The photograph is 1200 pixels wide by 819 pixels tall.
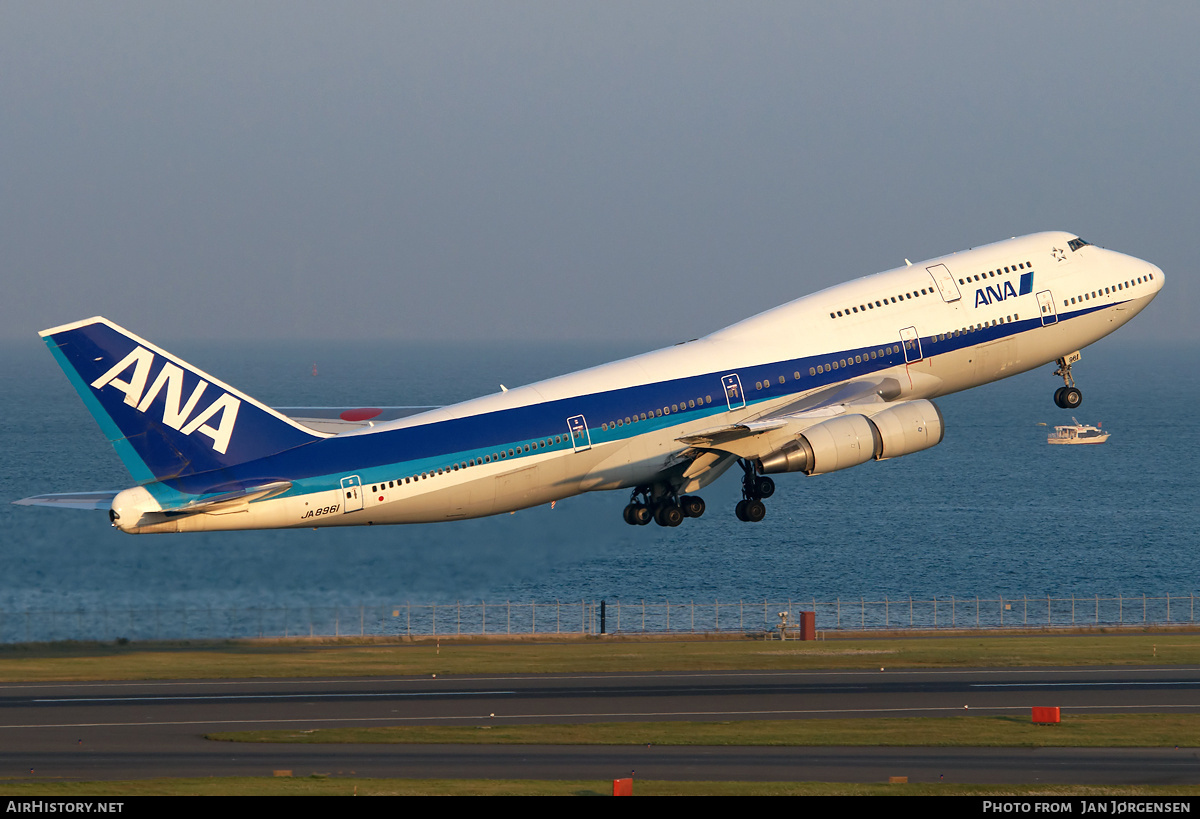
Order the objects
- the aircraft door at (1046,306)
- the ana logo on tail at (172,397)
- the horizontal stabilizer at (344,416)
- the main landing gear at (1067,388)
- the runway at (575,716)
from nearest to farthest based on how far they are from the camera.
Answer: the ana logo on tail at (172,397), the runway at (575,716), the aircraft door at (1046,306), the horizontal stabilizer at (344,416), the main landing gear at (1067,388)

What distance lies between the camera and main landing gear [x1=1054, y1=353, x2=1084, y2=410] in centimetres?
5772

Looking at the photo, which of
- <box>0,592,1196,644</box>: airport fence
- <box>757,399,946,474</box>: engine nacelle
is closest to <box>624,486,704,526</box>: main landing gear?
<box>757,399,946,474</box>: engine nacelle

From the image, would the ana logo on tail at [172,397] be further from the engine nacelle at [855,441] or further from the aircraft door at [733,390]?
the engine nacelle at [855,441]

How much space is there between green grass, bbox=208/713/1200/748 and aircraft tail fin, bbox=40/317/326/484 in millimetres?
10458

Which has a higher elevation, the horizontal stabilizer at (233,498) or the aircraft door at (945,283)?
the aircraft door at (945,283)

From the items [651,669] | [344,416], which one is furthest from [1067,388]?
[344,416]

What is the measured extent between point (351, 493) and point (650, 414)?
1067 centimetres

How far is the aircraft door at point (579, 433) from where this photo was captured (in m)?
47.2

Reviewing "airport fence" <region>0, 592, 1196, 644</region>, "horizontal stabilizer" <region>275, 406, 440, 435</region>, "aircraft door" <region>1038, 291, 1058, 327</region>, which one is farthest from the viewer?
"airport fence" <region>0, 592, 1196, 644</region>

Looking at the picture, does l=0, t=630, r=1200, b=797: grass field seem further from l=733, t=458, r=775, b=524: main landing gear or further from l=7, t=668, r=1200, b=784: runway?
l=733, t=458, r=775, b=524: main landing gear

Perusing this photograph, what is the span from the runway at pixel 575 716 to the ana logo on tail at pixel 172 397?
1046 centimetres

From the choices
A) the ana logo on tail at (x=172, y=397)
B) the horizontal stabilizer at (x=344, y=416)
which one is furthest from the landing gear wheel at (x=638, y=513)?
the ana logo on tail at (x=172, y=397)

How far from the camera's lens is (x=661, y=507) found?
5278 cm

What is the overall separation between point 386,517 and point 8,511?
96.5 m
